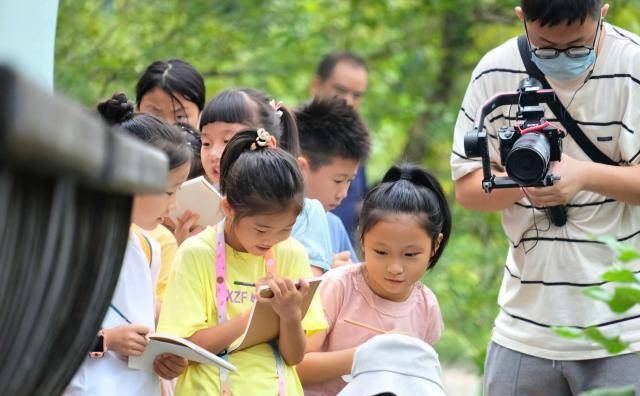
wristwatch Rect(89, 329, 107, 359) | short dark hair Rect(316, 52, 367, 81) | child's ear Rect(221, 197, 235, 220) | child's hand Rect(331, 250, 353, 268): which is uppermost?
short dark hair Rect(316, 52, 367, 81)

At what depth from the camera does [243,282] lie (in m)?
3.50

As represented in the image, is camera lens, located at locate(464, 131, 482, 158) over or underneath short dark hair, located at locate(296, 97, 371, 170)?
over

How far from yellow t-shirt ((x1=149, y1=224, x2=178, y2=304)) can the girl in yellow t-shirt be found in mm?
286

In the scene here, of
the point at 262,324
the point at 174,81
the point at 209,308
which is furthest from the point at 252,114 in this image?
the point at 262,324

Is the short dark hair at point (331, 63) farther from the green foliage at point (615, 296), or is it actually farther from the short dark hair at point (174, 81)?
the green foliage at point (615, 296)

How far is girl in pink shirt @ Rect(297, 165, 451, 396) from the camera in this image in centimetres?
378

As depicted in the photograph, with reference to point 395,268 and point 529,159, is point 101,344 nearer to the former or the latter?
point 395,268

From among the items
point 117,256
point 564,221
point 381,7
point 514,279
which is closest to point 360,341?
point 514,279

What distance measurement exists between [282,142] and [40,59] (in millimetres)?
1737

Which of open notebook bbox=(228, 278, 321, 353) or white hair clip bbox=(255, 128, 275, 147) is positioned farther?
white hair clip bbox=(255, 128, 275, 147)

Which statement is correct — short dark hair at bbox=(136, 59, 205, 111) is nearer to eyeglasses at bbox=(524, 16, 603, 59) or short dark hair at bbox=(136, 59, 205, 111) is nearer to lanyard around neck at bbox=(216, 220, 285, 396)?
lanyard around neck at bbox=(216, 220, 285, 396)

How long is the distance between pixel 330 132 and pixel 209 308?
164 cm

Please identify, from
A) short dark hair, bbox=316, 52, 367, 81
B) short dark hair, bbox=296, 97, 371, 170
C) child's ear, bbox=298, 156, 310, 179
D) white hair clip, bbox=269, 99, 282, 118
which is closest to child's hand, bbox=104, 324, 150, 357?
child's ear, bbox=298, 156, 310, 179

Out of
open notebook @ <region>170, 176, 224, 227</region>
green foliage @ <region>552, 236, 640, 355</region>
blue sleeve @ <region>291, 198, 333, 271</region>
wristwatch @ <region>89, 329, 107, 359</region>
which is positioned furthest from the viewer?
blue sleeve @ <region>291, 198, 333, 271</region>
